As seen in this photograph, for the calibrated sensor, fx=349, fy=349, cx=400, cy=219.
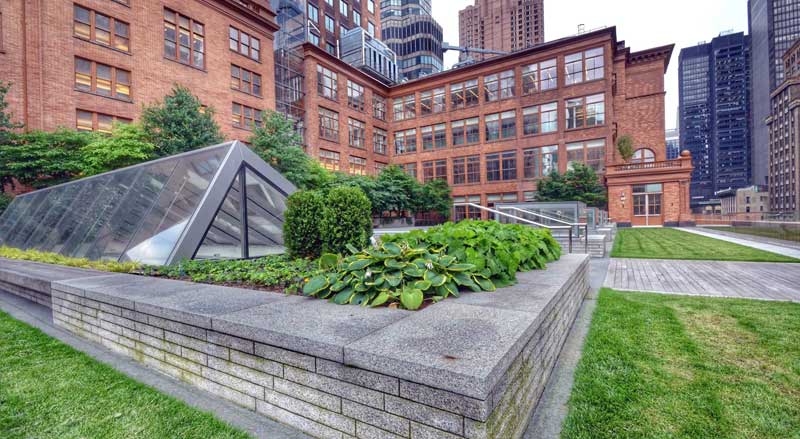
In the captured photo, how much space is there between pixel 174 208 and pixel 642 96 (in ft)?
152

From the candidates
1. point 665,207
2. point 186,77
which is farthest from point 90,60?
point 665,207

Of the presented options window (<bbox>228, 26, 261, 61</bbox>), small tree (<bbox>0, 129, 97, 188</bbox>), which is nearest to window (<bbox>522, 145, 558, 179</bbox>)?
window (<bbox>228, 26, 261, 61</bbox>)

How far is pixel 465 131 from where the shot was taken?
4056 centimetres

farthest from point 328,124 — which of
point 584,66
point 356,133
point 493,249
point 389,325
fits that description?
point 389,325

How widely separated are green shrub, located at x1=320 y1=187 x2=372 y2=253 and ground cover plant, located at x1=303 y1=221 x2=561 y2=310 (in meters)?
1.57

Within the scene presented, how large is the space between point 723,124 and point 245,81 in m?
224

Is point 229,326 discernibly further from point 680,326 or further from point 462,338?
point 680,326

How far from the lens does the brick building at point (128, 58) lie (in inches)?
719

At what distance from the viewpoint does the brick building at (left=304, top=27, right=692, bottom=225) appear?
3212 centimetres

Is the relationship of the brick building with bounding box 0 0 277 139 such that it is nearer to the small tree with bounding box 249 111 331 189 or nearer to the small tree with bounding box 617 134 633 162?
the small tree with bounding box 249 111 331 189

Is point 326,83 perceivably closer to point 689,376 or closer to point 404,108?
point 404,108

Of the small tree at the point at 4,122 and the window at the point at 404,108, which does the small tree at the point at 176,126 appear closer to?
the small tree at the point at 4,122

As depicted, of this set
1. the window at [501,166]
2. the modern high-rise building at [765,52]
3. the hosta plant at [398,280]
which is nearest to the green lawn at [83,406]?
the hosta plant at [398,280]

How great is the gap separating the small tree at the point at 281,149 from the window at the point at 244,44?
8.84m
